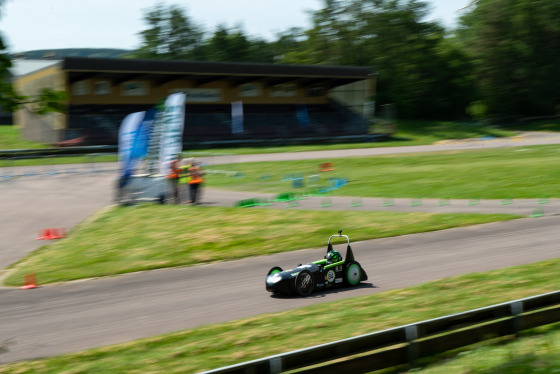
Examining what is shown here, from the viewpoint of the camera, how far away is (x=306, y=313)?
976 cm

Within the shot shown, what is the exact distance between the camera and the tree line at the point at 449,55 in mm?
70938

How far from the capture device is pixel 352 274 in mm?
11508

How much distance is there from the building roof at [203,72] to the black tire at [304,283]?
127 ft

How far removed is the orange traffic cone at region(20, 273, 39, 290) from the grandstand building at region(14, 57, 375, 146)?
31850 millimetres

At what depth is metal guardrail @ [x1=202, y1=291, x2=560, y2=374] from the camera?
6625 millimetres

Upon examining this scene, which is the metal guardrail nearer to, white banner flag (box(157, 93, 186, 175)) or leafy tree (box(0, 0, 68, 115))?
leafy tree (box(0, 0, 68, 115))

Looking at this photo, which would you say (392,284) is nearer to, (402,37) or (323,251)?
(323,251)

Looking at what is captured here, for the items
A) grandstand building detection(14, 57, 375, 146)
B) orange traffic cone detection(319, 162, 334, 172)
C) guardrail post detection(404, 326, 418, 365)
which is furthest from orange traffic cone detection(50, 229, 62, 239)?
grandstand building detection(14, 57, 375, 146)

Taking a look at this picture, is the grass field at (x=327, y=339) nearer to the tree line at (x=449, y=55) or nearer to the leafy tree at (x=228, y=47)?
the tree line at (x=449, y=55)

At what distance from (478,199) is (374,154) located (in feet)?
62.5

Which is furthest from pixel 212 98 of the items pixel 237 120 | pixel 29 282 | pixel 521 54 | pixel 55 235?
pixel 29 282

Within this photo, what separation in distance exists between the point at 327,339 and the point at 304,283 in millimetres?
A: 2559

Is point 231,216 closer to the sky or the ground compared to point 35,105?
closer to the ground

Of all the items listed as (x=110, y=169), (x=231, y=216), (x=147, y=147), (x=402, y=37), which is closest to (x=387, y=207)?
(x=231, y=216)
